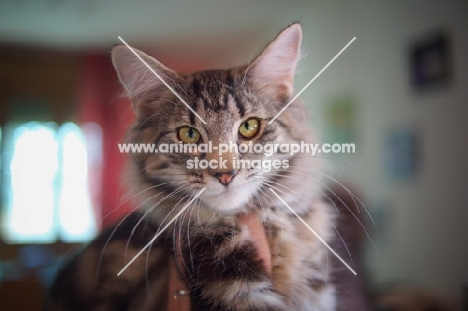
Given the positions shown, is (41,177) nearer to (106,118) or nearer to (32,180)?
(32,180)

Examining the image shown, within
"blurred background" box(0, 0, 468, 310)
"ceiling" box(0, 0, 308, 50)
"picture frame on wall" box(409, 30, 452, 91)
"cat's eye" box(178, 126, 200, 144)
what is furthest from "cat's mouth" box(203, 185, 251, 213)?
"picture frame on wall" box(409, 30, 452, 91)

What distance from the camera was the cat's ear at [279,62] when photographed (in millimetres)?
812

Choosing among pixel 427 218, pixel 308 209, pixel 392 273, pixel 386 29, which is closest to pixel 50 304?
pixel 308 209

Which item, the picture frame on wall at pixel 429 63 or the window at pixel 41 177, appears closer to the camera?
the window at pixel 41 177

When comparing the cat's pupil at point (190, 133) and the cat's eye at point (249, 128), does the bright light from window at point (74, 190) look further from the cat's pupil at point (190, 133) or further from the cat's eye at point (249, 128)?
the cat's eye at point (249, 128)

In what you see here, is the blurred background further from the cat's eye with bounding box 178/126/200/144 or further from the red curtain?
the cat's eye with bounding box 178/126/200/144

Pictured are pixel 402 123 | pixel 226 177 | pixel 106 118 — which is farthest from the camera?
pixel 402 123

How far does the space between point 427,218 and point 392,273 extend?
17 centimetres

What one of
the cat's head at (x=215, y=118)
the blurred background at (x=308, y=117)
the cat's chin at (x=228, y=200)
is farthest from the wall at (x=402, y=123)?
the cat's chin at (x=228, y=200)

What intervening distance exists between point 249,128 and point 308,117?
16 cm

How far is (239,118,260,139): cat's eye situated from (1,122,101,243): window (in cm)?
33

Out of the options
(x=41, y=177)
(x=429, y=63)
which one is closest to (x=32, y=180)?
(x=41, y=177)

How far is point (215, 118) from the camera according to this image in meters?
0.77

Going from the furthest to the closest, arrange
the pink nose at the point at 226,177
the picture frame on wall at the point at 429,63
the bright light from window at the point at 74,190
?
the picture frame on wall at the point at 429,63
the bright light from window at the point at 74,190
the pink nose at the point at 226,177
